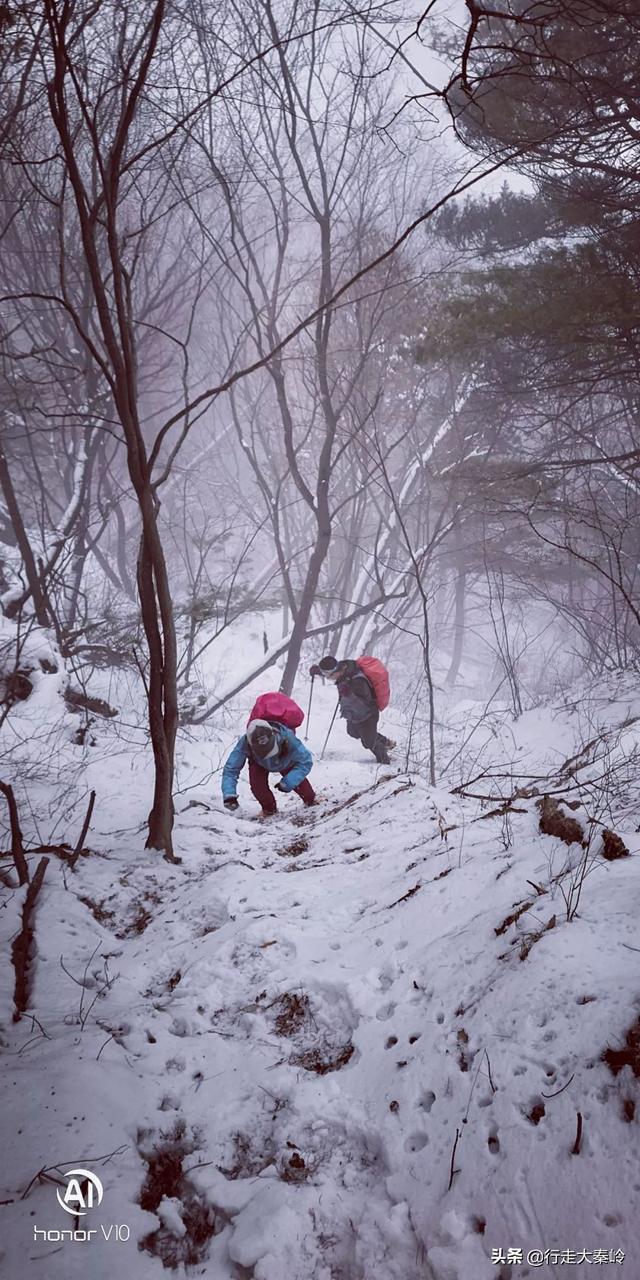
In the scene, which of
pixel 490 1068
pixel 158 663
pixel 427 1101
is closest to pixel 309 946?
pixel 427 1101

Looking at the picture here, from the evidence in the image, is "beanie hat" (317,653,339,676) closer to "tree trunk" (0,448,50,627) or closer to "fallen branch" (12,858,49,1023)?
"tree trunk" (0,448,50,627)

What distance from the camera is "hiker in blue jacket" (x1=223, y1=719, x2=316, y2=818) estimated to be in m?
5.08

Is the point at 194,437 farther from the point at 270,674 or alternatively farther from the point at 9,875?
the point at 9,875

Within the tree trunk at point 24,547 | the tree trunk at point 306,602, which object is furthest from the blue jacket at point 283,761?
the tree trunk at point 24,547

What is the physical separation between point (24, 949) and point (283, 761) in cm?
317

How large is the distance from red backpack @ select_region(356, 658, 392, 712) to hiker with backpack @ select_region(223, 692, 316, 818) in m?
1.88

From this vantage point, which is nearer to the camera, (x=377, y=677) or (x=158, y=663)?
(x=158, y=663)

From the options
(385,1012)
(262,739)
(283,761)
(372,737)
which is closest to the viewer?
(385,1012)

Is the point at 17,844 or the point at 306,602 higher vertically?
the point at 306,602

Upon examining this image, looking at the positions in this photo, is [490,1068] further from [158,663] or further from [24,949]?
[158,663]

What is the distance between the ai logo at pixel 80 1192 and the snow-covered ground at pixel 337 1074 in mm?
26

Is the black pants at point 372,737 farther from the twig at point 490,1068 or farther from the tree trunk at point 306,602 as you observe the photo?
the twig at point 490,1068

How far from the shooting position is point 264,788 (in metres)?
5.20

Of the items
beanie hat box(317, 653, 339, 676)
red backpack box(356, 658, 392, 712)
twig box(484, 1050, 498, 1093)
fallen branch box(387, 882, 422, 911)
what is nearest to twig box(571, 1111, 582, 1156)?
twig box(484, 1050, 498, 1093)
